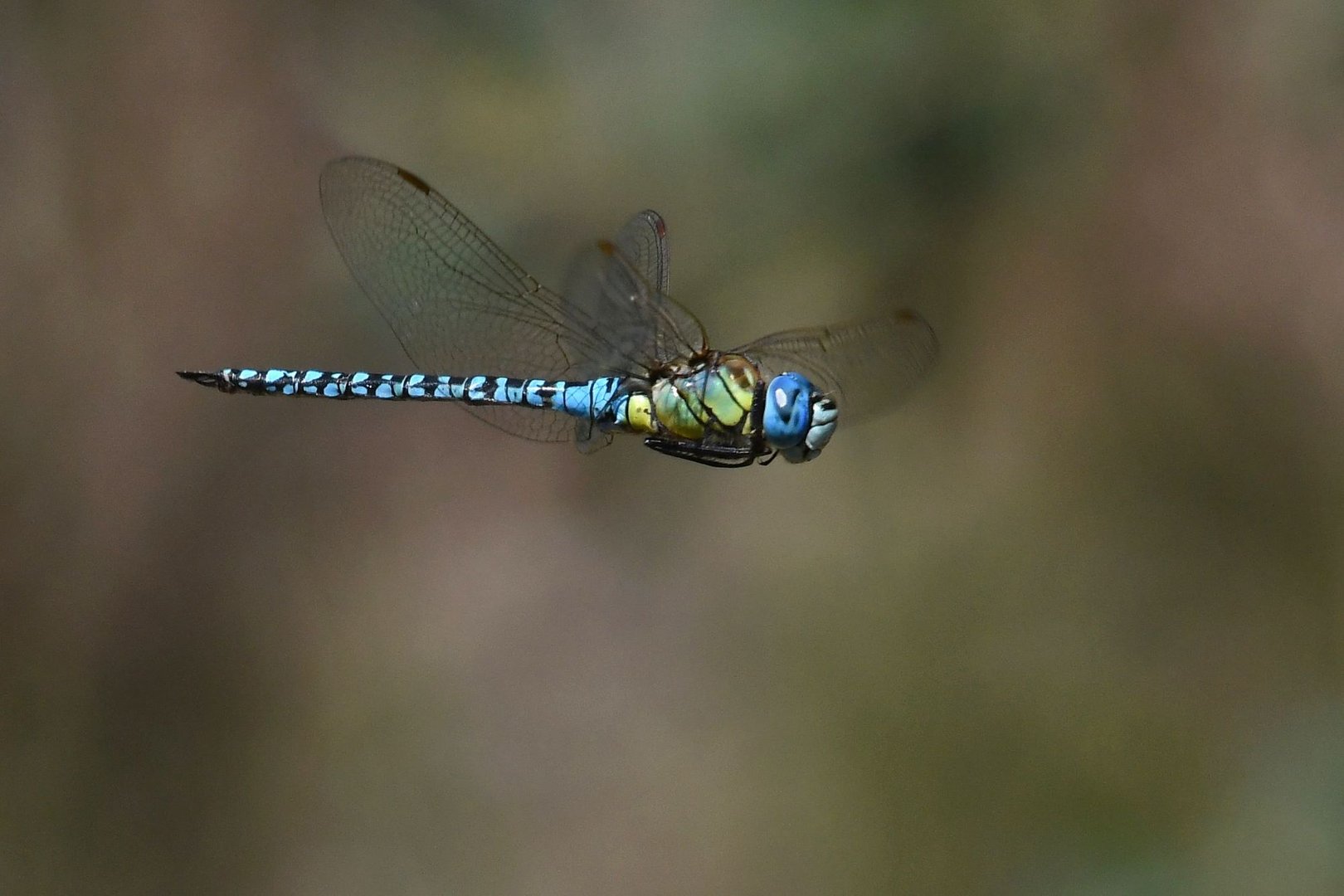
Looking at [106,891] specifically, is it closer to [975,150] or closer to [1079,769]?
[1079,769]

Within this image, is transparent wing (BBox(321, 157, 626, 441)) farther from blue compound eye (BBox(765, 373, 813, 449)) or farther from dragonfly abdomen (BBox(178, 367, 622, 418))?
blue compound eye (BBox(765, 373, 813, 449))

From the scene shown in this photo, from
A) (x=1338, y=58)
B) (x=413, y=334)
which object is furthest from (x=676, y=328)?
(x=1338, y=58)

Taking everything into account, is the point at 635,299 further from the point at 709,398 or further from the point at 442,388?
the point at 442,388

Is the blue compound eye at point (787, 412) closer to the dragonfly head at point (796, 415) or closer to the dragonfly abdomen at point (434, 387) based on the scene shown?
the dragonfly head at point (796, 415)

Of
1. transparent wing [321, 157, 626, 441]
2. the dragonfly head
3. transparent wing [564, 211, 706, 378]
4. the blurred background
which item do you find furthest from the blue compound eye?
the blurred background

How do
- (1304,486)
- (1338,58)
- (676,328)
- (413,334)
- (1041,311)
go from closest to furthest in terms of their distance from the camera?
(676,328) → (413,334) → (1338,58) → (1304,486) → (1041,311)

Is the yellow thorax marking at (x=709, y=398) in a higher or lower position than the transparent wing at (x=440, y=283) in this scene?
lower

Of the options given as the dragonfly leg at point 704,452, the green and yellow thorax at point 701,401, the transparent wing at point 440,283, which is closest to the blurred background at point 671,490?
the transparent wing at point 440,283

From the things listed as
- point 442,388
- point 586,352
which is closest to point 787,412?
point 586,352
